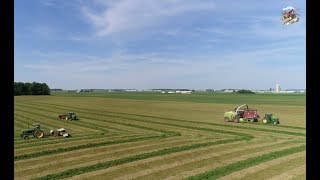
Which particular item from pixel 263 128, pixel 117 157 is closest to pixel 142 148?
pixel 117 157

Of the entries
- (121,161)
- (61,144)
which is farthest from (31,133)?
(121,161)

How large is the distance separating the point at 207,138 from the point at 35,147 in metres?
13.4

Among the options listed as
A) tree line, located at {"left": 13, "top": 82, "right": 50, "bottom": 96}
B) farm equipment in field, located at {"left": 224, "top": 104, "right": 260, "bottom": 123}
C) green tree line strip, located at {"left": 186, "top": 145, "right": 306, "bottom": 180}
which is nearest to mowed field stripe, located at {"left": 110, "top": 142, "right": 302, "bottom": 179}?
green tree line strip, located at {"left": 186, "top": 145, "right": 306, "bottom": 180}

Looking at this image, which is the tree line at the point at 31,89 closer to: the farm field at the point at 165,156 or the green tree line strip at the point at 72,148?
the farm field at the point at 165,156

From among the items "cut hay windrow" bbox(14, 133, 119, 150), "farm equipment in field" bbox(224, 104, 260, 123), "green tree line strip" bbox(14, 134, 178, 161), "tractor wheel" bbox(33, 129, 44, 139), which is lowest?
"green tree line strip" bbox(14, 134, 178, 161)

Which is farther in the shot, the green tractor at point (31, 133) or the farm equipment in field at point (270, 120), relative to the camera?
the farm equipment in field at point (270, 120)

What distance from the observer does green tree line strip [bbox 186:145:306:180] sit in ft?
51.5

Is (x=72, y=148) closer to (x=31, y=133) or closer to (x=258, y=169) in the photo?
(x=31, y=133)

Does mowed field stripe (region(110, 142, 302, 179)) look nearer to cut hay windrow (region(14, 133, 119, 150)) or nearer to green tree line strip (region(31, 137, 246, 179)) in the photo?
green tree line strip (region(31, 137, 246, 179))

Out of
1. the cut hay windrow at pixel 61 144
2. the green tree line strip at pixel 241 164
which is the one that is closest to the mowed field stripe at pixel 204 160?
the green tree line strip at pixel 241 164

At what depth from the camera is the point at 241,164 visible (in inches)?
704

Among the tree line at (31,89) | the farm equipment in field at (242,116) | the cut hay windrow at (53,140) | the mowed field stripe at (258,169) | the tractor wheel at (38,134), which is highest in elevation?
the tree line at (31,89)

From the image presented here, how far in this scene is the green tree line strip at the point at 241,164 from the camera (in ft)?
51.5
